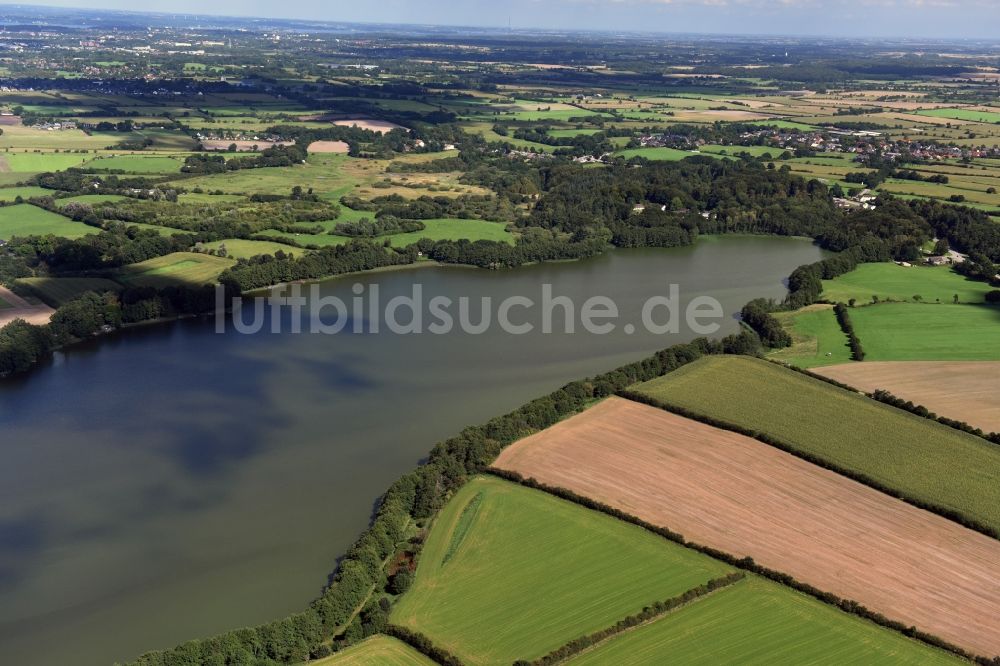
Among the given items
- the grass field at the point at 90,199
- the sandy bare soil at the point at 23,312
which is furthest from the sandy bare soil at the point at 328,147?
the sandy bare soil at the point at 23,312

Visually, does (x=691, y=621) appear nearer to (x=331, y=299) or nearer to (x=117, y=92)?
(x=331, y=299)

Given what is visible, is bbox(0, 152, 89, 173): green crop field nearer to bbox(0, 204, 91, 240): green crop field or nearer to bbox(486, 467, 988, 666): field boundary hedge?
bbox(0, 204, 91, 240): green crop field

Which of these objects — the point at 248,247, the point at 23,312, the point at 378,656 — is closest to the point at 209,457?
the point at 378,656

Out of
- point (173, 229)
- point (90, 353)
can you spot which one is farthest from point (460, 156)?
point (90, 353)

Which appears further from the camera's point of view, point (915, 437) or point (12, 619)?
point (915, 437)

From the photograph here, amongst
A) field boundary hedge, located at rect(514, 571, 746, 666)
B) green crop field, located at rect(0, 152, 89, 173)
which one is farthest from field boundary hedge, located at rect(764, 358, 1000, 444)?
green crop field, located at rect(0, 152, 89, 173)
